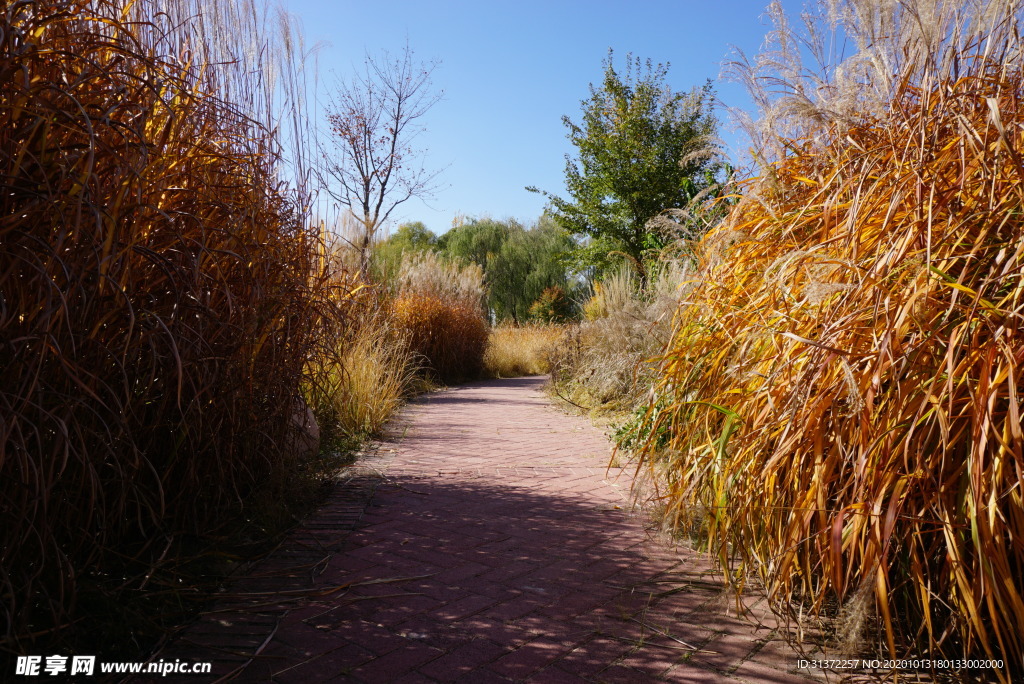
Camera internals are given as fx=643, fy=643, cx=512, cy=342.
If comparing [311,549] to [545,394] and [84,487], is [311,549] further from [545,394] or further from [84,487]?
[545,394]

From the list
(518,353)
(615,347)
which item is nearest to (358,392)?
(615,347)

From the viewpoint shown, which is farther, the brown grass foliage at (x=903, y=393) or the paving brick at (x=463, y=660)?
the paving brick at (x=463, y=660)

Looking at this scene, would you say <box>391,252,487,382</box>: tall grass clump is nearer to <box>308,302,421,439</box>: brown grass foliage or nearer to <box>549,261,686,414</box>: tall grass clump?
<box>549,261,686,414</box>: tall grass clump

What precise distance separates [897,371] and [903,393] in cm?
8

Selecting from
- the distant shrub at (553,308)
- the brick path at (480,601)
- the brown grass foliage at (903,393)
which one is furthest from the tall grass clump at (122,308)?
the distant shrub at (553,308)

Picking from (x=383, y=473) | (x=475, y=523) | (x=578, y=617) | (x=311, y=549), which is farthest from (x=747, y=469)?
(x=383, y=473)

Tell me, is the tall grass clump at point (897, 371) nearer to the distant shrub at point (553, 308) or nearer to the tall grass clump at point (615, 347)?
the tall grass clump at point (615, 347)

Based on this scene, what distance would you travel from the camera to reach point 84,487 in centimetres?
200

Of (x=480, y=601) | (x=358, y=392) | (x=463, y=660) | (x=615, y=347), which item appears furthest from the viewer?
→ (x=615, y=347)

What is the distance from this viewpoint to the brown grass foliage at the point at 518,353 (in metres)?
13.5

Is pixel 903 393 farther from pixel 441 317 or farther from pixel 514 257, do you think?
pixel 514 257

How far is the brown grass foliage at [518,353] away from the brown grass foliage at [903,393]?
10.8m

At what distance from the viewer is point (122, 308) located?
6.78 ft

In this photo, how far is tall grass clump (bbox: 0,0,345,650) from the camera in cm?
176
